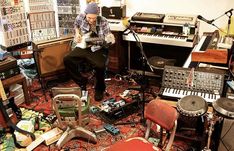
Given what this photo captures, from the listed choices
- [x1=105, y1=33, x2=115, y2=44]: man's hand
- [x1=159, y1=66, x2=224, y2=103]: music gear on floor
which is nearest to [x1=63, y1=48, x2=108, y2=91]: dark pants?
[x1=105, y1=33, x2=115, y2=44]: man's hand

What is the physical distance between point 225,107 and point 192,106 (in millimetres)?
278

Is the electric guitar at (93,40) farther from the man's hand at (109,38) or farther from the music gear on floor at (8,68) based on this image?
the music gear on floor at (8,68)

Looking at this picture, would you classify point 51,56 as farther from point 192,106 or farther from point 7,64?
point 192,106

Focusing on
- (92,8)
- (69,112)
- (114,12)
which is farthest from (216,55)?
(114,12)

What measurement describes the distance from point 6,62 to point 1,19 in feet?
4.11

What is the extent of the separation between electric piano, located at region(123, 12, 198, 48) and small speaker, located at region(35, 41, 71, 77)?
3.39 feet

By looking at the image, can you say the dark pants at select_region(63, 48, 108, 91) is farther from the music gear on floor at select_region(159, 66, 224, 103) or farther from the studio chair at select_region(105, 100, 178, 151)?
the studio chair at select_region(105, 100, 178, 151)

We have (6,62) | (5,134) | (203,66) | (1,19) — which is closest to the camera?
(203,66)

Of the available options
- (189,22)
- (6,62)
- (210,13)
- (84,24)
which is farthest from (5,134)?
(210,13)

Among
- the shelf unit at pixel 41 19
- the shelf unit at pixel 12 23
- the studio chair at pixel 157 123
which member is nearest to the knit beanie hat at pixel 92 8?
the shelf unit at pixel 41 19

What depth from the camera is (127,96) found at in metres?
4.35

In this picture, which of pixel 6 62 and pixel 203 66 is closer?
pixel 203 66

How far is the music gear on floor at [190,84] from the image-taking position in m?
2.98

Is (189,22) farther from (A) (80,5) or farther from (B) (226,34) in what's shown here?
(A) (80,5)
